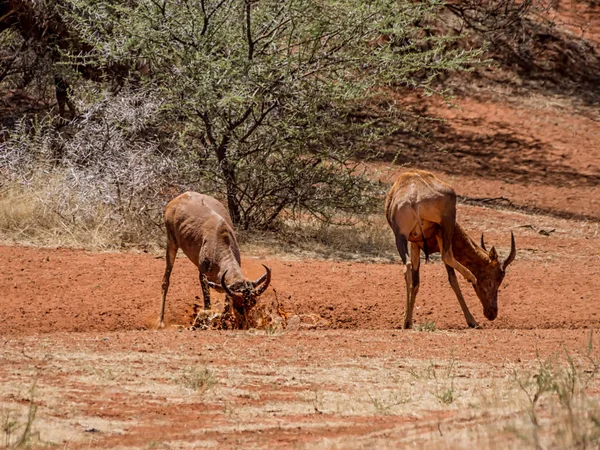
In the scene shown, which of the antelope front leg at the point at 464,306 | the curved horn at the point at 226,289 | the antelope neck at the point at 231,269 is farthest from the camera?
the antelope front leg at the point at 464,306

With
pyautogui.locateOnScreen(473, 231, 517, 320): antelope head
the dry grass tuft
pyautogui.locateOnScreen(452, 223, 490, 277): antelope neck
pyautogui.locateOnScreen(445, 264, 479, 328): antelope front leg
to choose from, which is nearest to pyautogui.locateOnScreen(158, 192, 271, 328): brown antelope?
pyautogui.locateOnScreen(445, 264, 479, 328): antelope front leg

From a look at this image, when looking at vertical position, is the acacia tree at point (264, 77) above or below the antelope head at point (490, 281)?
above

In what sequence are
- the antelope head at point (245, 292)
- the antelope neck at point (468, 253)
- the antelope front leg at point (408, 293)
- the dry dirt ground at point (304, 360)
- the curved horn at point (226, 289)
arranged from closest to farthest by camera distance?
the dry dirt ground at point (304, 360) → the curved horn at point (226, 289) → the antelope head at point (245, 292) → the antelope front leg at point (408, 293) → the antelope neck at point (468, 253)

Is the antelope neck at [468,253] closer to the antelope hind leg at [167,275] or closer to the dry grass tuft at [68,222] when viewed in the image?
the antelope hind leg at [167,275]

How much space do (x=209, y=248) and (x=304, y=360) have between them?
3355 mm

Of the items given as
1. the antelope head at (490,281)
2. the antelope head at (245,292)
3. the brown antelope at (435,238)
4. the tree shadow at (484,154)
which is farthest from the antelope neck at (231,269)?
the tree shadow at (484,154)

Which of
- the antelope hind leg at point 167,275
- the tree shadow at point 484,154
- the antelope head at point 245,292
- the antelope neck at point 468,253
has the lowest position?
the tree shadow at point 484,154

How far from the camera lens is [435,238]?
1236cm

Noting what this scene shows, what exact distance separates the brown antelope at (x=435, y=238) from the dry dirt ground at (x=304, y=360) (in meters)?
0.51

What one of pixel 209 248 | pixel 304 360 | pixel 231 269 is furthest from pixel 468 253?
pixel 304 360

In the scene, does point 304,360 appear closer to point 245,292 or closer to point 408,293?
point 245,292

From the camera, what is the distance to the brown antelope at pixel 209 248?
36.7ft

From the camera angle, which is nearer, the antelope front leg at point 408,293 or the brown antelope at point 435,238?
the brown antelope at point 435,238

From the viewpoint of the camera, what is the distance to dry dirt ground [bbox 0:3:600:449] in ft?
21.5
